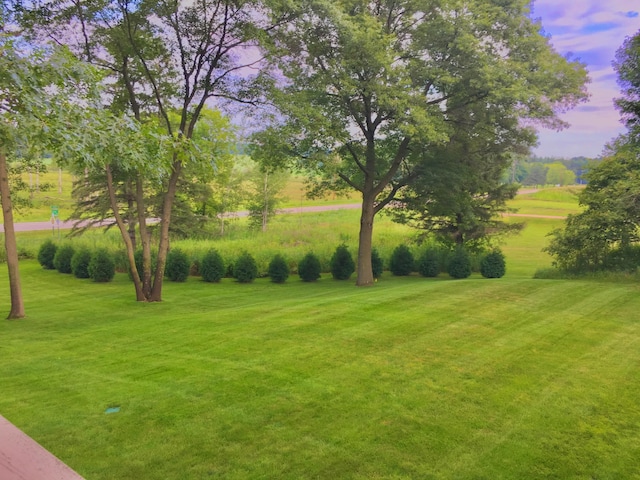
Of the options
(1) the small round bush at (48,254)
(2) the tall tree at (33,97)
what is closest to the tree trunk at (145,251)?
(2) the tall tree at (33,97)

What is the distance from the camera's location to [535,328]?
6.41m

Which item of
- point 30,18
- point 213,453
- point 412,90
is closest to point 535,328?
point 213,453

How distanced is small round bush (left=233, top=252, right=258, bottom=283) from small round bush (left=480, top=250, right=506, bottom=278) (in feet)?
27.5

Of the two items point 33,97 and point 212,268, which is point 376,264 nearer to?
point 212,268

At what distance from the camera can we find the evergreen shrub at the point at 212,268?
15812 millimetres

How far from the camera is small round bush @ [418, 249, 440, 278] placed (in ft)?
58.2

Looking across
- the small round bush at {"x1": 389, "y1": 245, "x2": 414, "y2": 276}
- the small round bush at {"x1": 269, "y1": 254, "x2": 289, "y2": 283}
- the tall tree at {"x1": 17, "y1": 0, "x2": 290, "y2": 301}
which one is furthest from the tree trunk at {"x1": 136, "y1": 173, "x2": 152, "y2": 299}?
the small round bush at {"x1": 389, "y1": 245, "x2": 414, "y2": 276}

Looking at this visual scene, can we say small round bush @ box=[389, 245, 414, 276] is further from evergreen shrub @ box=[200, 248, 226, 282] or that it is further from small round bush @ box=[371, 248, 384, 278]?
evergreen shrub @ box=[200, 248, 226, 282]

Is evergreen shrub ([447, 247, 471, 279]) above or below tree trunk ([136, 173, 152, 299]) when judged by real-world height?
below

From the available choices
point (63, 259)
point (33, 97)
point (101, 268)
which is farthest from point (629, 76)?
point (63, 259)

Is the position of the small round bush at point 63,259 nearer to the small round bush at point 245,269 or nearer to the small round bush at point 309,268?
the small round bush at point 245,269

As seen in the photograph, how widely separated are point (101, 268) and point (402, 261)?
11.0 meters

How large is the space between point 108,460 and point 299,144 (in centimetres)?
1136

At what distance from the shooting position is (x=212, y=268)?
622 inches
